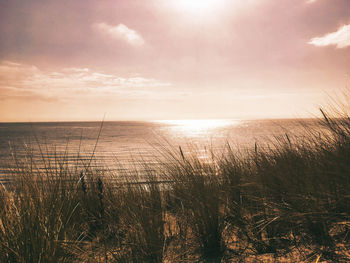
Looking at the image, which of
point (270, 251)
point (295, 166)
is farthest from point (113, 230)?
point (295, 166)

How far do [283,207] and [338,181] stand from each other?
1.94ft

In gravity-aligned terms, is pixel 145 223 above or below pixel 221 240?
above

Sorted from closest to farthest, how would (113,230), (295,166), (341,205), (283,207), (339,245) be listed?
(339,245), (341,205), (283,207), (295,166), (113,230)

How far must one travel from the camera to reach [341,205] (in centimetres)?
191

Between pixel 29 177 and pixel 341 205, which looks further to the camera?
pixel 29 177

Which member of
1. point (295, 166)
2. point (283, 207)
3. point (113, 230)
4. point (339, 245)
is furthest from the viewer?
point (113, 230)

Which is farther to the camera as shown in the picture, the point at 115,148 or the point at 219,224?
the point at 115,148

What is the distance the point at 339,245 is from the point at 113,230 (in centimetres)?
255

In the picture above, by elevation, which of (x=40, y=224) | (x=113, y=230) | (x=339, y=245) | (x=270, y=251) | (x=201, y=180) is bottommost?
(x=113, y=230)

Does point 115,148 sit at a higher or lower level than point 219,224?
lower

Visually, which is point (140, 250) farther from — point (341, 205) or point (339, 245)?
point (341, 205)

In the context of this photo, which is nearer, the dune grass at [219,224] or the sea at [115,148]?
the dune grass at [219,224]

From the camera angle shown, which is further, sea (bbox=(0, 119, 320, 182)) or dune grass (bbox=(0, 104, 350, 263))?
sea (bbox=(0, 119, 320, 182))

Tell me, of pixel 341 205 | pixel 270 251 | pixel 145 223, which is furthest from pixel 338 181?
pixel 145 223
